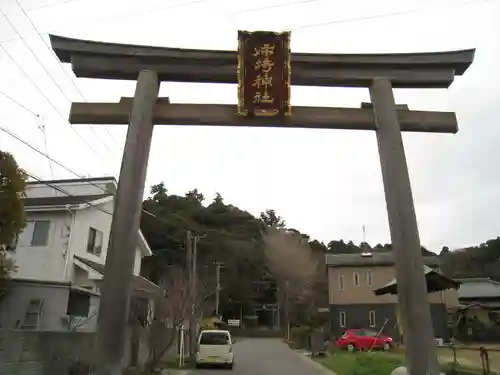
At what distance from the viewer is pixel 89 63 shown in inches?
419

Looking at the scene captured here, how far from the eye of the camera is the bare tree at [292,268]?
60.7m

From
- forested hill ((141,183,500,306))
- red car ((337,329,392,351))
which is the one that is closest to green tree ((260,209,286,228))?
forested hill ((141,183,500,306))

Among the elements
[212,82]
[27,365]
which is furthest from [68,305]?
[212,82]

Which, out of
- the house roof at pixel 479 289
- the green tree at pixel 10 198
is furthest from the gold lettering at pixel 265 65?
the house roof at pixel 479 289

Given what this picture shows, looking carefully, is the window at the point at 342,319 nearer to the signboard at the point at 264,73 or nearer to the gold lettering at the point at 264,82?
the signboard at the point at 264,73

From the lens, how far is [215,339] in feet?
72.6

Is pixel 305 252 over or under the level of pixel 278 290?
over

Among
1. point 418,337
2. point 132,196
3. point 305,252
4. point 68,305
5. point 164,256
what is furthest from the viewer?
point 305,252

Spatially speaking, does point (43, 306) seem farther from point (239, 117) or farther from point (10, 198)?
point (239, 117)

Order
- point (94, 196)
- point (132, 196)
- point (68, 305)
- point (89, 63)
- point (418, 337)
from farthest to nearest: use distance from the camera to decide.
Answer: point (94, 196) → point (68, 305) → point (89, 63) → point (132, 196) → point (418, 337)

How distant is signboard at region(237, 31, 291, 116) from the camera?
10406 millimetres

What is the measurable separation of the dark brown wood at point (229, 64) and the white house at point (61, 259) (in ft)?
28.7

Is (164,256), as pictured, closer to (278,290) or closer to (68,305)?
(278,290)

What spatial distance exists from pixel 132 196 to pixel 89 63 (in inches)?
126
